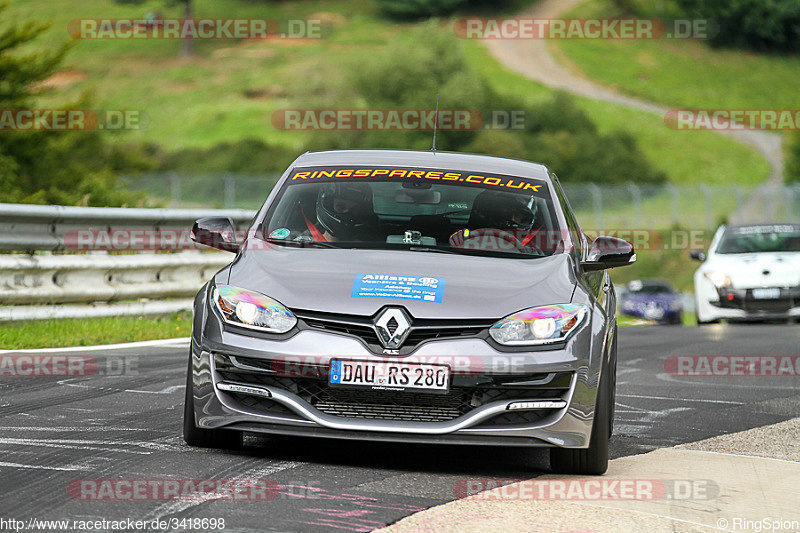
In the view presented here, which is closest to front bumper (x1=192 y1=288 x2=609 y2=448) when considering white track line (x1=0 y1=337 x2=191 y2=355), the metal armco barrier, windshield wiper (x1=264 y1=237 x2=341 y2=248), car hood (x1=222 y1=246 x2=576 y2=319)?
car hood (x1=222 y1=246 x2=576 y2=319)

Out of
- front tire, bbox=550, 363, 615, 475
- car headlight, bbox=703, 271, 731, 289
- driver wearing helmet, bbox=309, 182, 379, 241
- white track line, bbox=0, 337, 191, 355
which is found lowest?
car headlight, bbox=703, 271, 731, 289

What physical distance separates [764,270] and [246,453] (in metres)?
13.8

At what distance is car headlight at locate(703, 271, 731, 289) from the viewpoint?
19.2 m

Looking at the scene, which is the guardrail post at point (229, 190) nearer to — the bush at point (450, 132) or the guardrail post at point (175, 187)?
the guardrail post at point (175, 187)

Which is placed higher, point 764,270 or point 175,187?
point 764,270

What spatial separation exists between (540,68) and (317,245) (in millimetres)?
102035

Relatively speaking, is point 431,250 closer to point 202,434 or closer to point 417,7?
point 202,434

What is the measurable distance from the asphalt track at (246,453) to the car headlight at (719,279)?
8565 mm

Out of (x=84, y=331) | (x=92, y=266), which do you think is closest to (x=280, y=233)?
(x=84, y=331)

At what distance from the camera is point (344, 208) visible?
7.35m

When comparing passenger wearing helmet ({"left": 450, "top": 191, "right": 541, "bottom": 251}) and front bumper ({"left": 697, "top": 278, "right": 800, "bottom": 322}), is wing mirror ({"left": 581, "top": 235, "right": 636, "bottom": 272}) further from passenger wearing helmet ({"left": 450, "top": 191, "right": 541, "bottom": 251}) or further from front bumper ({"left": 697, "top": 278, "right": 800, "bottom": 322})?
front bumper ({"left": 697, "top": 278, "right": 800, "bottom": 322})

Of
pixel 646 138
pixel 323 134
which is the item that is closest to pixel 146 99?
pixel 323 134

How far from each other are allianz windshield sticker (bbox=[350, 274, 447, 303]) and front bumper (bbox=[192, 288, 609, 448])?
0.81 feet

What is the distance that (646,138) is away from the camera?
8781cm
